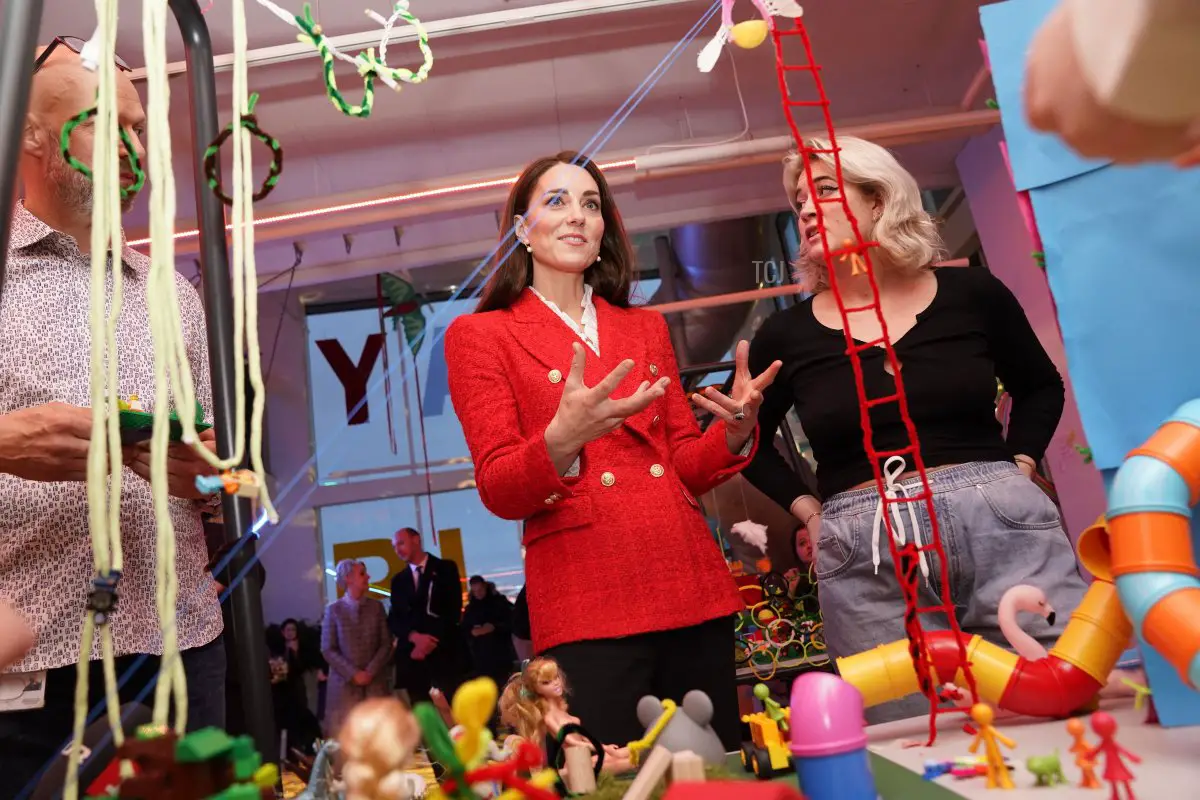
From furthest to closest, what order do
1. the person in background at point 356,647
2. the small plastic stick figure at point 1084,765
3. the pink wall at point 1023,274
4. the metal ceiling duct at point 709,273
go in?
the metal ceiling duct at point 709,273 < the person in background at point 356,647 < the pink wall at point 1023,274 < the small plastic stick figure at point 1084,765

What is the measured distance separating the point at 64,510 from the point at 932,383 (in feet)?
3.92

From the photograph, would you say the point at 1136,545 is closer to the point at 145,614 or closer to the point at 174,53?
the point at 145,614

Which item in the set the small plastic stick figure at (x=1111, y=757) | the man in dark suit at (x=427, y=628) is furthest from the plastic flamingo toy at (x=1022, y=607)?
the man in dark suit at (x=427, y=628)

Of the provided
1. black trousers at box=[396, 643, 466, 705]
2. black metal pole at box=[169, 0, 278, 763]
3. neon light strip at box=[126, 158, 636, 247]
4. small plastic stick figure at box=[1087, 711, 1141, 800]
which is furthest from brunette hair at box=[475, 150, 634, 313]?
black trousers at box=[396, 643, 466, 705]

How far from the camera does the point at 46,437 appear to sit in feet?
3.37

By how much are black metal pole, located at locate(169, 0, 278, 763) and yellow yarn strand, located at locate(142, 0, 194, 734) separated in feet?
1.74

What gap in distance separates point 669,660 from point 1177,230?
0.82m

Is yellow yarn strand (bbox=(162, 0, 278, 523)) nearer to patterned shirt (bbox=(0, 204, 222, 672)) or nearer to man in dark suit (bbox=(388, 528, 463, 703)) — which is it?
patterned shirt (bbox=(0, 204, 222, 672))

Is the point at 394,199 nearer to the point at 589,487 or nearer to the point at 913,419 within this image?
the point at 589,487

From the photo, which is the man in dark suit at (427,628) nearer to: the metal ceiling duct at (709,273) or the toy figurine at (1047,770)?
the metal ceiling duct at (709,273)

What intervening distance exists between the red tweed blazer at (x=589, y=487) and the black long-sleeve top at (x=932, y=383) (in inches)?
6.6

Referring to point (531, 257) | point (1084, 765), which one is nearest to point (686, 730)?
point (1084, 765)

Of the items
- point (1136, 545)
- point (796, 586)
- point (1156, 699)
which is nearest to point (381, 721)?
point (1136, 545)

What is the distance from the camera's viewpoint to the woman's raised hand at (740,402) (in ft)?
4.87
